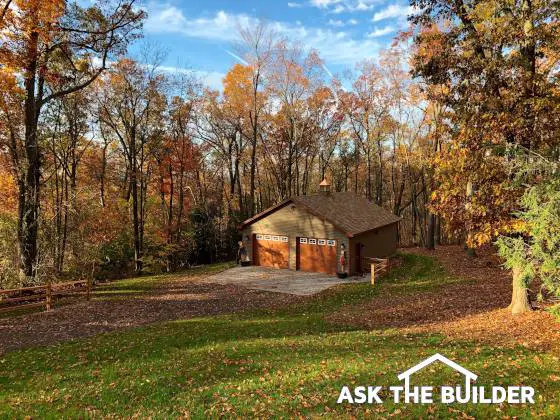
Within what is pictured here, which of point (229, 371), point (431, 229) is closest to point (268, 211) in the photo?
point (431, 229)

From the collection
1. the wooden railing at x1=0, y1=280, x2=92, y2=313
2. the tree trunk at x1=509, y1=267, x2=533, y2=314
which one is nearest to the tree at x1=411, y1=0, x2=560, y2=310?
the tree trunk at x1=509, y1=267, x2=533, y2=314

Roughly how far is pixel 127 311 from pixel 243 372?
382 inches

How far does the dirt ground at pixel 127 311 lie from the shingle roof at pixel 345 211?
6818mm

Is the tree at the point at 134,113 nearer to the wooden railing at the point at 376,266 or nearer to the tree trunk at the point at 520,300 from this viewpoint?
the wooden railing at the point at 376,266

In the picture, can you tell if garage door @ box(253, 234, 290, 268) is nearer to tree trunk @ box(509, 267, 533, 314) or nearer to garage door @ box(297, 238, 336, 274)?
garage door @ box(297, 238, 336, 274)

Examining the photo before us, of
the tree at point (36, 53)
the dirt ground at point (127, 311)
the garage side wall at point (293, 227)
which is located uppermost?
the tree at point (36, 53)

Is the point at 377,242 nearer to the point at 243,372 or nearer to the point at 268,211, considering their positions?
the point at 268,211

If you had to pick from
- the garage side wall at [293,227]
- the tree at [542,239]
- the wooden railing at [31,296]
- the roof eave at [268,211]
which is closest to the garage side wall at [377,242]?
the garage side wall at [293,227]

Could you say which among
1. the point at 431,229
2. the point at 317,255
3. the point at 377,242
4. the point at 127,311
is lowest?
the point at 127,311

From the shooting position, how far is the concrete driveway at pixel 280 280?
66.4 ft

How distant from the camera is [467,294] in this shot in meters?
16.0

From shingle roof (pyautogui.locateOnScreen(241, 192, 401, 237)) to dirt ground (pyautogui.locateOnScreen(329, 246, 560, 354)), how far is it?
6995 mm

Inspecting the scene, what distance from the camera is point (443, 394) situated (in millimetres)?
6844

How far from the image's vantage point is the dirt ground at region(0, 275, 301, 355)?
13.4 meters
